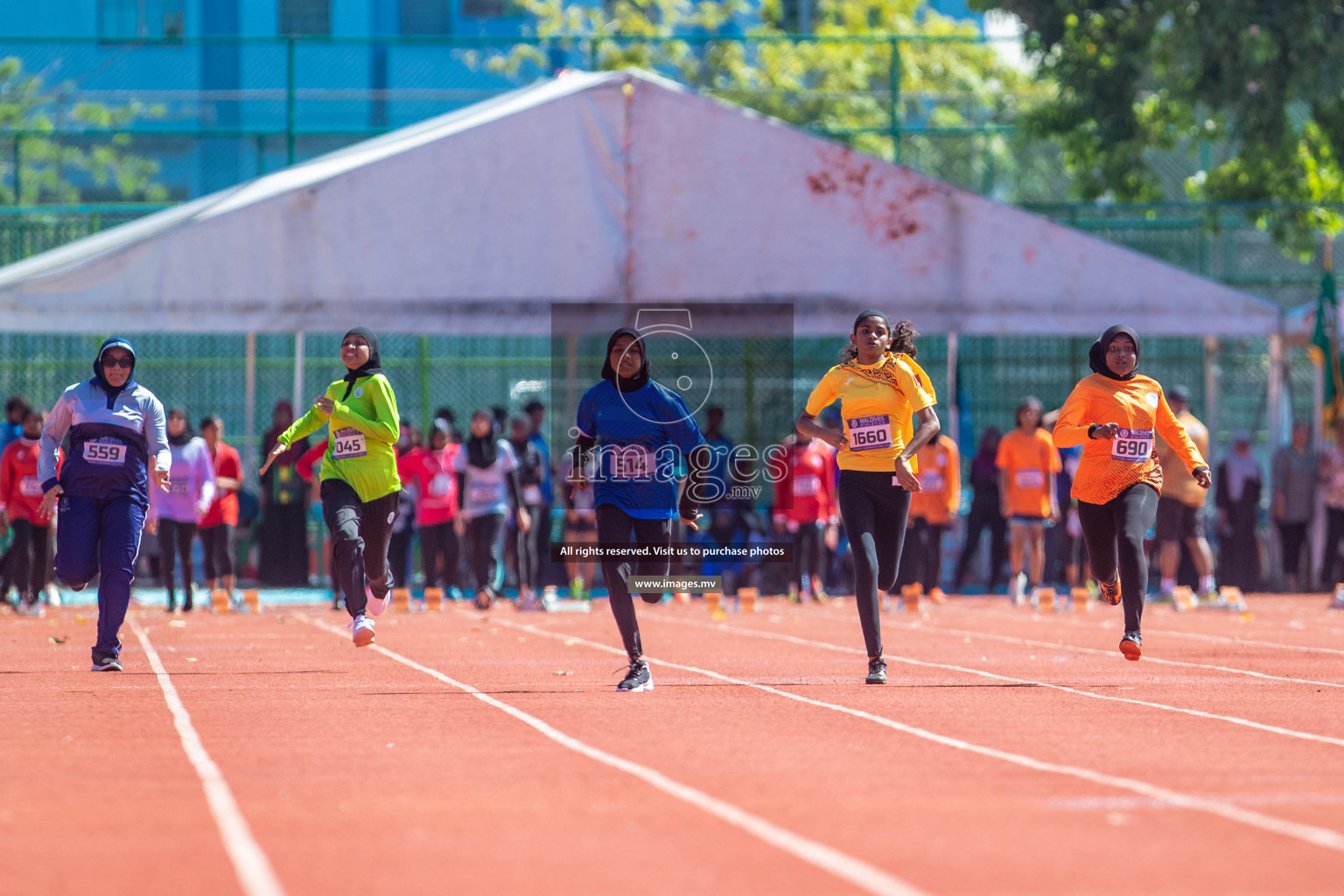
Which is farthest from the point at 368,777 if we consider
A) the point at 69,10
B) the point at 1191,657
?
the point at 69,10

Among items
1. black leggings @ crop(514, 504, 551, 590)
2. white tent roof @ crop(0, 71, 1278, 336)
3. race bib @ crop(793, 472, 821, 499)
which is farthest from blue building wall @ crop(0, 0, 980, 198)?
race bib @ crop(793, 472, 821, 499)

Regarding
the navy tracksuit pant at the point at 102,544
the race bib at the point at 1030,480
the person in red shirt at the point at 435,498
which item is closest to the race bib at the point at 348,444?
the navy tracksuit pant at the point at 102,544

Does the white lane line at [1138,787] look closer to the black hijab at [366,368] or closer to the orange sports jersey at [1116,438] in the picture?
the orange sports jersey at [1116,438]

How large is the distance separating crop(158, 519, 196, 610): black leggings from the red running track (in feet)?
17.4

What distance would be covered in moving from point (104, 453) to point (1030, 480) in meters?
10.5

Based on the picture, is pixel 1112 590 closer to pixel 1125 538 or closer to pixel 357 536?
pixel 1125 538

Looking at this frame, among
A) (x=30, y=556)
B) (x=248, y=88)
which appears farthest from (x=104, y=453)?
(x=248, y=88)

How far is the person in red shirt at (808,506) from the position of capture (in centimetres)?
2142

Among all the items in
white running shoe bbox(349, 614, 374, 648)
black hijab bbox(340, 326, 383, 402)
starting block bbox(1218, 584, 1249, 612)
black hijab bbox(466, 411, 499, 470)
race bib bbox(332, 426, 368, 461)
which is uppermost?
black hijab bbox(340, 326, 383, 402)

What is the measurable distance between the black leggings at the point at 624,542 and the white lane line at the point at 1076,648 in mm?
3650

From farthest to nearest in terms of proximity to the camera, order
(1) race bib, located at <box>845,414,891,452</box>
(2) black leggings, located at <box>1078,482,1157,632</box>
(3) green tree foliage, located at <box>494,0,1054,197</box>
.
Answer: (3) green tree foliage, located at <box>494,0,1054,197</box> < (2) black leggings, located at <box>1078,482,1157,632</box> < (1) race bib, located at <box>845,414,891,452</box>

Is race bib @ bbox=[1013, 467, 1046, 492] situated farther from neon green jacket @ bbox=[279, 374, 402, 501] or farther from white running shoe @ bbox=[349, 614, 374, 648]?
white running shoe @ bbox=[349, 614, 374, 648]

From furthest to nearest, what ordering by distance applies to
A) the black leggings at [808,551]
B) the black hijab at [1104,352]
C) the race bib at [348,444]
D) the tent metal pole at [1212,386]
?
1. the tent metal pole at [1212,386]
2. the black leggings at [808,551]
3. the race bib at [348,444]
4. the black hijab at [1104,352]

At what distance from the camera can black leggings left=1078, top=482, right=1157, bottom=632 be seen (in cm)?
1229
